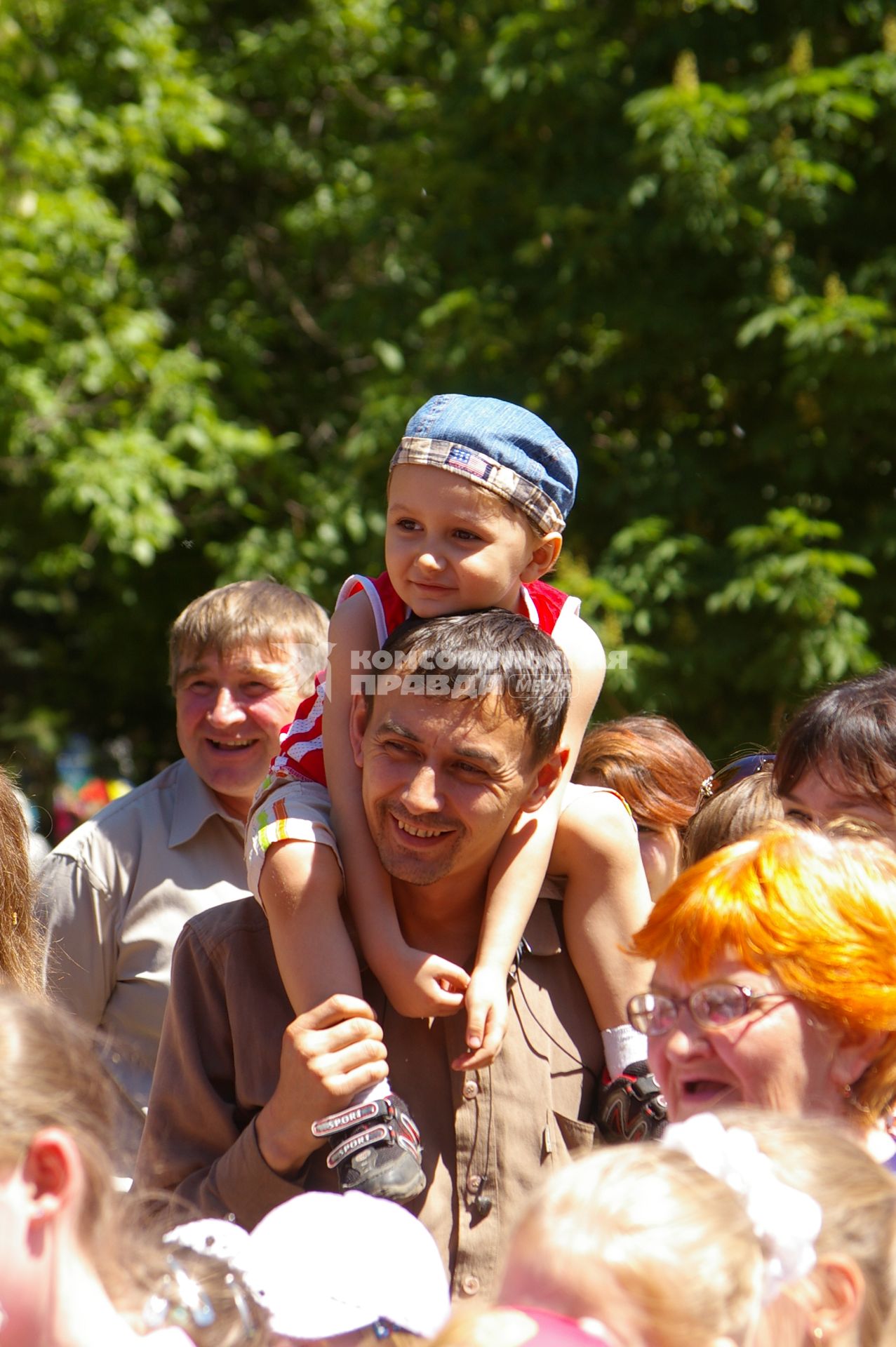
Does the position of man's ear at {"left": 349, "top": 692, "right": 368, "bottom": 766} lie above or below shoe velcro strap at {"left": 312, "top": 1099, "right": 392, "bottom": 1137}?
above

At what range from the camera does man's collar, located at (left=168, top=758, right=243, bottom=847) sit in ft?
12.6

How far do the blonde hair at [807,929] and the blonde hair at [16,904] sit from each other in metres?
1.28

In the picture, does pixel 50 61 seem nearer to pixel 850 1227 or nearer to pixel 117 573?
pixel 117 573

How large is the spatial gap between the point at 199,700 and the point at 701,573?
3453mm

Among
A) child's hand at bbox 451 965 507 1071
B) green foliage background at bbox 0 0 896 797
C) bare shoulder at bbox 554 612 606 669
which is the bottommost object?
child's hand at bbox 451 965 507 1071

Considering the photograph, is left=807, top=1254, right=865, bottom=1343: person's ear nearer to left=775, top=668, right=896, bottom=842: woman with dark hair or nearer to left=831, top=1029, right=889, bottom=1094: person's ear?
left=831, top=1029, right=889, bottom=1094: person's ear

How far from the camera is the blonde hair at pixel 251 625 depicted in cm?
397

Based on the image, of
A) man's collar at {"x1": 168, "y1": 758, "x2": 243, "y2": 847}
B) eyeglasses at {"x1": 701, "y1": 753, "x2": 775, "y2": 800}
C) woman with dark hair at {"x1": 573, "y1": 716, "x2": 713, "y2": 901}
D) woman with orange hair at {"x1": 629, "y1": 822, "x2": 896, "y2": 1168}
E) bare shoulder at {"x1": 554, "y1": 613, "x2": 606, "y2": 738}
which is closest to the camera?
woman with orange hair at {"x1": 629, "y1": 822, "x2": 896, "y2": 1168}

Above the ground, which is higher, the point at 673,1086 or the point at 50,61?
the point at 50,61

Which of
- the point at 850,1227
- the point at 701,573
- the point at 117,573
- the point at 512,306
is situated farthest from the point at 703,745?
the point at 850,1227

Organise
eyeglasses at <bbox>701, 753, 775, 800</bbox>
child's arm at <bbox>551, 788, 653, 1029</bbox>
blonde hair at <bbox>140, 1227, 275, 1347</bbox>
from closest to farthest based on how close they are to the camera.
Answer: blonde hair at <bbox>140, 1227, 275, 1347</bbox> → child's arm at <bbox>551, 788, 653, 1029</bbox> → eyeglasses at <bbox>701, 753, 775, 800</bbox>

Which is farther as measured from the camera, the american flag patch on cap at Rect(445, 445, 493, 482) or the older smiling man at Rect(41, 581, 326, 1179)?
the older smiling man at Rect(41, 581, 326, 1179)

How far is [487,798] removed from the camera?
7.86ft

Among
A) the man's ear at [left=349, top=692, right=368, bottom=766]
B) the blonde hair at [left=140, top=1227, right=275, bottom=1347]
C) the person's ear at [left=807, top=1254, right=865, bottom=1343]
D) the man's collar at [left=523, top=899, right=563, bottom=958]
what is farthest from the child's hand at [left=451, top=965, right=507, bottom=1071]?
the person's ear at [left=807, top=1254, right=865, bottom=1343]
